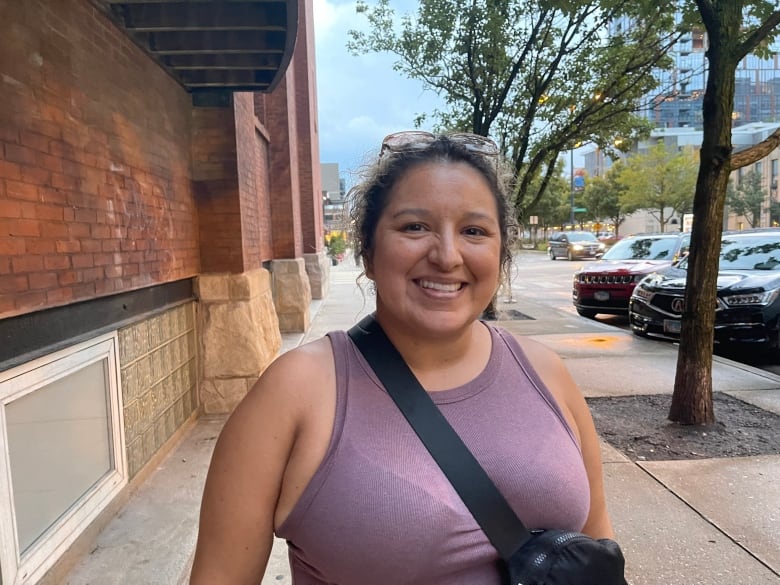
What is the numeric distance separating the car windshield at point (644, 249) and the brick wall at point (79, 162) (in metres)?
9.80

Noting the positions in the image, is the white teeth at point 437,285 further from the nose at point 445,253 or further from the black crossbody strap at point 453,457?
the black crossbody strap at point 453,457

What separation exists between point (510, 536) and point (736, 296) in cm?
722

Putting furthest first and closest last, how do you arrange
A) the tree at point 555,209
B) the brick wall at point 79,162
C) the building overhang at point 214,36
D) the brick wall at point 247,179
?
the tree at point 555,209
the brick wall at point 247,179
the building overhang at point 214,36
the brick wall at point 79,162

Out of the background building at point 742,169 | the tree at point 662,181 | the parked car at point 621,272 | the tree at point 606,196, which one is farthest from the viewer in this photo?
the tree at point 606,196

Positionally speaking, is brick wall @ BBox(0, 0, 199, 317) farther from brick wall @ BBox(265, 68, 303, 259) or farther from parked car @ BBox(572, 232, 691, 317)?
parked car @ BBox(572, 232, 691, 317)

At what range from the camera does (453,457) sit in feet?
3.93

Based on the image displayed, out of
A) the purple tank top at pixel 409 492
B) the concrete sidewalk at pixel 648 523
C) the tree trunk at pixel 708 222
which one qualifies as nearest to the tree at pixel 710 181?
the tree trunk at pixel 708 222

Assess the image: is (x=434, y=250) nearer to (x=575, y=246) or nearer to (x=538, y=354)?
(x=538, y=354)

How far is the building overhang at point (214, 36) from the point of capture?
12.9 feet

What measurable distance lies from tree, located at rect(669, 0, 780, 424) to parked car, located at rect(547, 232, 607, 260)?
25.6m

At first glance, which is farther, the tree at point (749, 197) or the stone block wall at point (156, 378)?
the tree at point (749, 197)

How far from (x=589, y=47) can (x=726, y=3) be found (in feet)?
20.6

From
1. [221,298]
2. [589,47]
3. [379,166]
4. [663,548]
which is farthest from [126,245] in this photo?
[589,47]

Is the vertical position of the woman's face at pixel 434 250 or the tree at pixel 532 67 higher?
the tree at pixel 532 67
